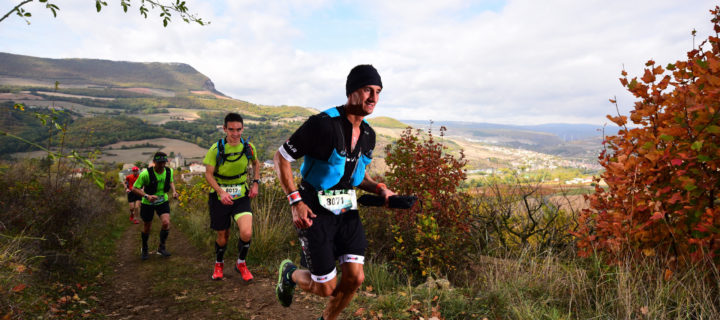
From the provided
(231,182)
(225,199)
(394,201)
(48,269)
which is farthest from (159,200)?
(394,201)

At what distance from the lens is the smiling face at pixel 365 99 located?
2.67 metres

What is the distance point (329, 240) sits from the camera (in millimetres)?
2740

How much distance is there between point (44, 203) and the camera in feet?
20.6

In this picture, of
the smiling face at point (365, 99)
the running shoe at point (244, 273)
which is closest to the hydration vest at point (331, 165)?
the smiling face at point (365, 99)

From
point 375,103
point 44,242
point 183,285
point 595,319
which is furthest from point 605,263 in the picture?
point 44,242

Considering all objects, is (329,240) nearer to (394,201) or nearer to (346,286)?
(346,286)

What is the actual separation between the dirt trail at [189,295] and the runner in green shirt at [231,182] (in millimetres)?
406

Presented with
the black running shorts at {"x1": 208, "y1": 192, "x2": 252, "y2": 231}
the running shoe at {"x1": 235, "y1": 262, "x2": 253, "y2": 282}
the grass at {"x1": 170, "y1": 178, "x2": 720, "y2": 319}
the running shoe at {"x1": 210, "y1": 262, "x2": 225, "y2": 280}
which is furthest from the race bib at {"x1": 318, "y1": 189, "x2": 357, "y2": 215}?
the running shoe at {"x1": 210, "y1": 262, "x2": 225, "y2": 280}

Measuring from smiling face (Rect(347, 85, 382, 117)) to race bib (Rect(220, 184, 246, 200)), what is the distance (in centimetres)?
313

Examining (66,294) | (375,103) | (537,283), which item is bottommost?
(66,294)

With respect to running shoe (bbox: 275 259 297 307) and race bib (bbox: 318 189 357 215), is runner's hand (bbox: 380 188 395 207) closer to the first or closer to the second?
race bib (bbox: 318 189 357 215)

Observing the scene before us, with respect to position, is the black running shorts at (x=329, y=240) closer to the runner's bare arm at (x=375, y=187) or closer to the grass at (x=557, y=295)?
the runner's bare arm at (x=375, y=187)

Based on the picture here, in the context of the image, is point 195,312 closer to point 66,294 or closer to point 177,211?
point 66,294

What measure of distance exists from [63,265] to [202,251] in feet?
8.11
